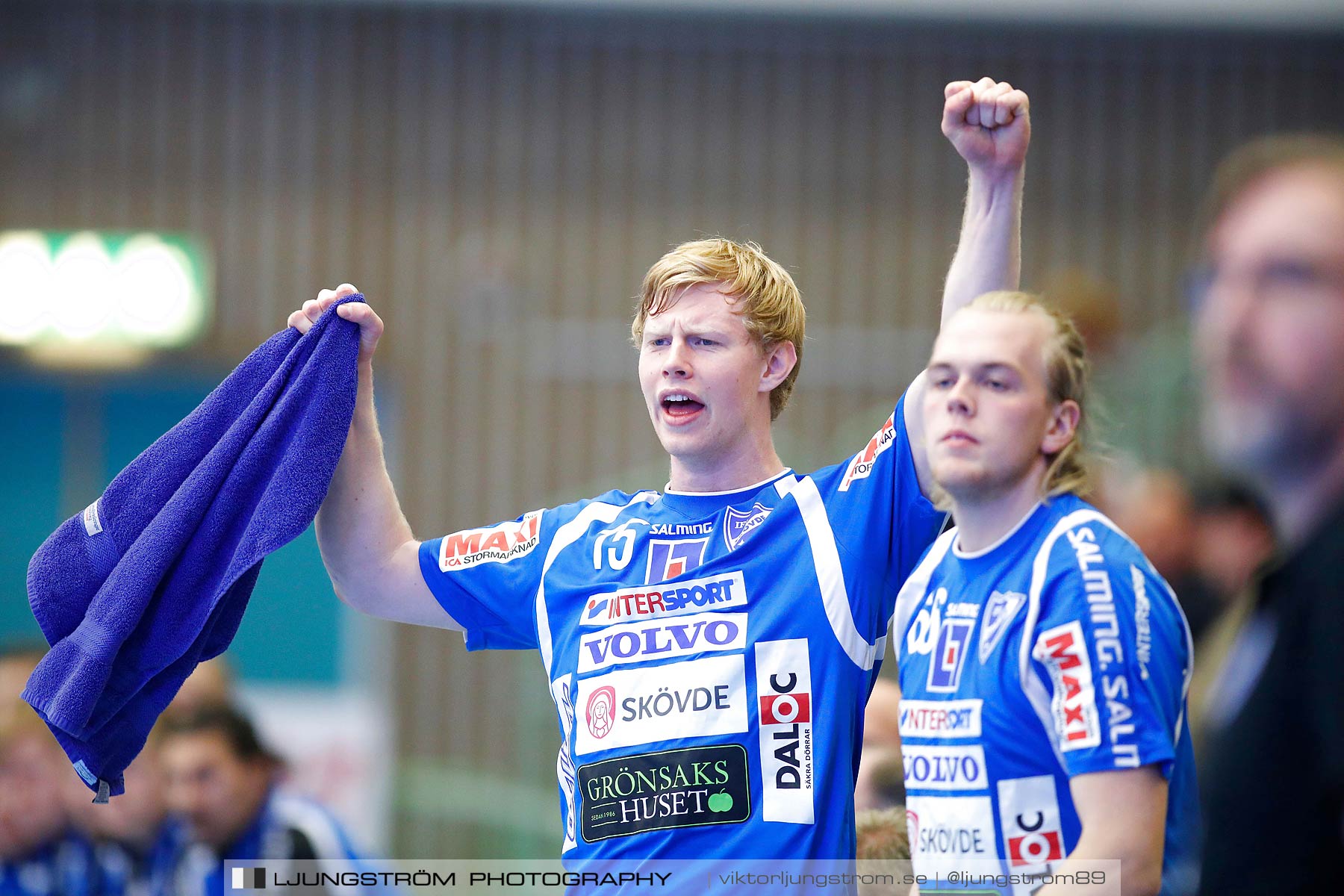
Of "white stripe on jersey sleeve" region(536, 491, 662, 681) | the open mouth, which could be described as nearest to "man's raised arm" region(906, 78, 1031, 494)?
the open mouth

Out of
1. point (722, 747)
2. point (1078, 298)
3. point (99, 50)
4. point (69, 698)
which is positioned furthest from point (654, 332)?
point (99, 50)

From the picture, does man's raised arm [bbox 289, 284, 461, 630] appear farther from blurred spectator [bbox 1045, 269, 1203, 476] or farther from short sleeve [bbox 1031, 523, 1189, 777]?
blurred spectator [bbox 1045, 269, 1203, 476]

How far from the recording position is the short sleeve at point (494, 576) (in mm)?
3010

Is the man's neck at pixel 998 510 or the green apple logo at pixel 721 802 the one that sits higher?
the man's neck at pixel 998 510

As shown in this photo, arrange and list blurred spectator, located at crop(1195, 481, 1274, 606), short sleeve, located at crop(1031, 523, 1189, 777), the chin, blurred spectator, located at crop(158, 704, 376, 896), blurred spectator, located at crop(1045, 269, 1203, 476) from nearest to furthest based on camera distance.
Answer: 1. short sleeve, located at crop(1031, 523, 1189, 777)
2. the chin
3. blurred spectator, located at crop(158, 704, 376, 896)
4. blurred spectator, located at crop(1195, 481, 1274, 606)
5. blurred spectator, located at crop(1045, 269, 1203, 476)

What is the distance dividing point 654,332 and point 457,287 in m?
6.05

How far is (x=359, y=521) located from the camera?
10.1 ft

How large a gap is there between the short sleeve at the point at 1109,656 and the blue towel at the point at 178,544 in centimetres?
151

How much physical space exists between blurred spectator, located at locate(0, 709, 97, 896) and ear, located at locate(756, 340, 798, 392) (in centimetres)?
349

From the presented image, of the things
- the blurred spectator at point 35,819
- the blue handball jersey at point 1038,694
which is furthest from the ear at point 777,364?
the blurred spectator at point 35,819

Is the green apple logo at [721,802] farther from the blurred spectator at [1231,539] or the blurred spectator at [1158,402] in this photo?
the blurred spectator at [1158,402]

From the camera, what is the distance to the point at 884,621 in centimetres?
280

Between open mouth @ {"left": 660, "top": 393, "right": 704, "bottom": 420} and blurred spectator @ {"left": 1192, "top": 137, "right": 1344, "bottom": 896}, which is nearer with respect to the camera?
blurred spectator @ {"left": 1192, "top": 137, "right": 1344, "bottom": 896}

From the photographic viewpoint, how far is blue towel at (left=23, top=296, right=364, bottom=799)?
112 inches
